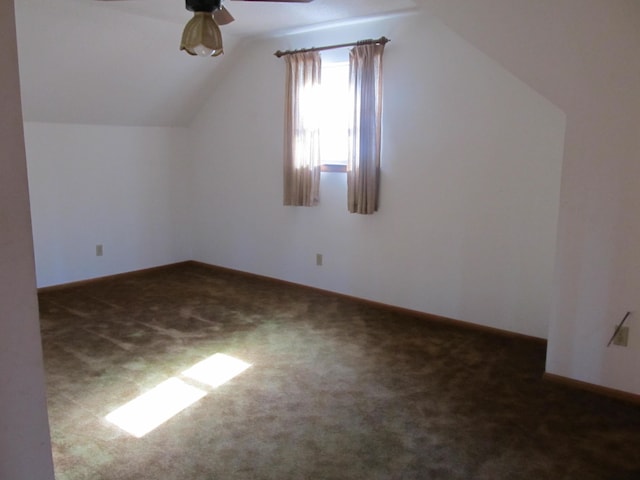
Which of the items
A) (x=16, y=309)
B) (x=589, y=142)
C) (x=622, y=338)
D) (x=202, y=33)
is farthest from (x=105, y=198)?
(x=622, y=338)

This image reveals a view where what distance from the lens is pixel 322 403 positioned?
112 inches

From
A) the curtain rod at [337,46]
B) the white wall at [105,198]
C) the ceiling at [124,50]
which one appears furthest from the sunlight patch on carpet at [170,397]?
the curtain rod at [337,46]

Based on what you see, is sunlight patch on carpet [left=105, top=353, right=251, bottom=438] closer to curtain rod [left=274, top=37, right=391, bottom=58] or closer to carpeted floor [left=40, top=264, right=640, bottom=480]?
carpeted floor [left=40, top=264, right=640, bottom=480]

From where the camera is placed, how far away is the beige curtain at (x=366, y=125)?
4188 mm

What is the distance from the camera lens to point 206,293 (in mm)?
4930

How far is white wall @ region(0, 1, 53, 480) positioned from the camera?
123 cm

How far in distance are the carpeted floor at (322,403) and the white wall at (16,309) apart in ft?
3.19

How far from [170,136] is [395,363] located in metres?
3.83

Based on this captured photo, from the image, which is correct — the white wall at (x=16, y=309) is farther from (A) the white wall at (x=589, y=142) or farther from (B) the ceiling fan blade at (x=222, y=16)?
(A) the white wall at (x=589, y=142)

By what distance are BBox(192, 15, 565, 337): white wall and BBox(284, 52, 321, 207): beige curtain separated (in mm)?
169

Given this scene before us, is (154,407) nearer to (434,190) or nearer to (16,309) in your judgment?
(16,309)

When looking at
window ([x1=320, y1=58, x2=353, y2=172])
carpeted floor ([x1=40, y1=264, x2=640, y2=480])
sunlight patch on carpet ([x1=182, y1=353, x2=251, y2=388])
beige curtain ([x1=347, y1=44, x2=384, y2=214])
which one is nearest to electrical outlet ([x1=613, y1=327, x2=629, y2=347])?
carpeted floor ([x1=40, y1=264, x2=640, y2=480])

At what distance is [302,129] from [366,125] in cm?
72

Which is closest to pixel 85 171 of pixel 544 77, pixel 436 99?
pixel 436 99
